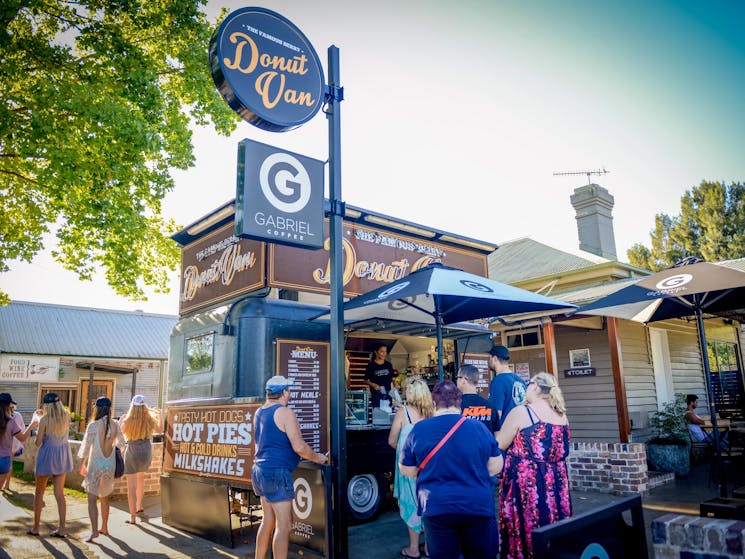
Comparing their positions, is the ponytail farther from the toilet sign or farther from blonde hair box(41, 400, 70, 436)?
blonde hair box(41, 400, 70, 436)

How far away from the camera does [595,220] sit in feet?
53.0

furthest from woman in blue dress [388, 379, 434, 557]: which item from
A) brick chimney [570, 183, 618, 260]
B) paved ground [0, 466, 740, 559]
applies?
brick chimney [570, 183, 618, 260]

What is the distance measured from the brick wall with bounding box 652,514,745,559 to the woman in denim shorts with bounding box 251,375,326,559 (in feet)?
8.90

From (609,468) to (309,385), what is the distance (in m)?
5.04

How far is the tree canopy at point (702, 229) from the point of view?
109ft

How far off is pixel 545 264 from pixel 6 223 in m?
13.2

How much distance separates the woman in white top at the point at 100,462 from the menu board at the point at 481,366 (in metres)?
5.72

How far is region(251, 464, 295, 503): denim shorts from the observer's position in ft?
15.2

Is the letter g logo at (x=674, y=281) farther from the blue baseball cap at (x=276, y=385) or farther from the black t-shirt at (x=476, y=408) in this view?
the blue baseball cap at (x=276, y=385)

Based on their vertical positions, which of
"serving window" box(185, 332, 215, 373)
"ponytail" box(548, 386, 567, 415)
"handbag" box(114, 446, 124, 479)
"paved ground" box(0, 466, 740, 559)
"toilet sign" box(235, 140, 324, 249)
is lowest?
"paved ground" box(0, 466, 740, 559)

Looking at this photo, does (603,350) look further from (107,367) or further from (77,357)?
(77,357)

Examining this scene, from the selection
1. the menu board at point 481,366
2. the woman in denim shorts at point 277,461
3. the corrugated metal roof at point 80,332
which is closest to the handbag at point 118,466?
the woman in denim shorts at point 277,461

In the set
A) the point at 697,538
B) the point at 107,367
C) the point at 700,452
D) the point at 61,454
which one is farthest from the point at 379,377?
the point at 107,367

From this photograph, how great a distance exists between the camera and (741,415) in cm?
1248
